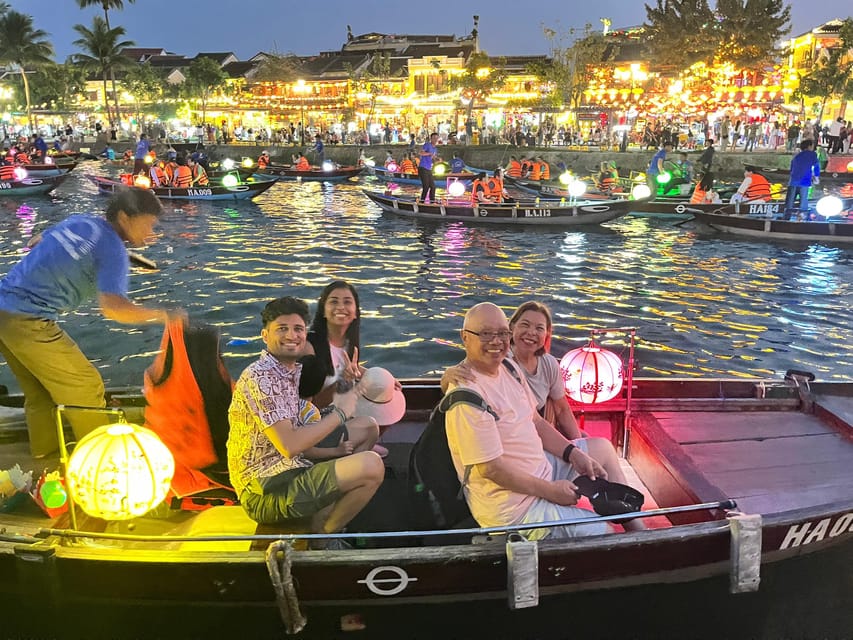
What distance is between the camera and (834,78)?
132 feet

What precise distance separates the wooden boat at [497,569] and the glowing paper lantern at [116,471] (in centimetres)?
18

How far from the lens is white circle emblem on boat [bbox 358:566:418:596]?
357cm

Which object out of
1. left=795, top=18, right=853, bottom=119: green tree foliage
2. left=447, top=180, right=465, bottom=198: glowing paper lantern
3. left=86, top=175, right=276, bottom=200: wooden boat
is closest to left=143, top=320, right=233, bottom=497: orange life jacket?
left=447, top=180, right=465, bottom=198: glowing paper lantern

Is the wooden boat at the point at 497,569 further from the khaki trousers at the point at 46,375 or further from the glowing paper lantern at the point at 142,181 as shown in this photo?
the glowing paper lantern at the point at 142,181

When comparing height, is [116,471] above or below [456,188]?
below

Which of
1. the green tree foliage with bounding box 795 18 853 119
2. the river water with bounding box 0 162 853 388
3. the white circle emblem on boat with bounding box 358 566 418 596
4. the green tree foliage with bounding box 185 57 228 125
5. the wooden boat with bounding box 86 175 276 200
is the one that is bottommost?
the river water with bounding box 0 162 853 388

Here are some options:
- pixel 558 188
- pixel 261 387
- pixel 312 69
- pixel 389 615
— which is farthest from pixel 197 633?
pixel 312 69

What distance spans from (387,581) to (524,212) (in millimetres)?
17431

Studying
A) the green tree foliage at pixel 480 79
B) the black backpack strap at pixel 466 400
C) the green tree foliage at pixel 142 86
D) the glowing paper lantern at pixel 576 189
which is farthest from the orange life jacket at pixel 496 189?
the green tree foliage at pixel 142 86

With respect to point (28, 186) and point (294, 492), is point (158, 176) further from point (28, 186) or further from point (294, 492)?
point (294, 492)

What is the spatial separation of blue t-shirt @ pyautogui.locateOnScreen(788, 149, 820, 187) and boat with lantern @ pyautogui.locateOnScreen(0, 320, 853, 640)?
46.5ft

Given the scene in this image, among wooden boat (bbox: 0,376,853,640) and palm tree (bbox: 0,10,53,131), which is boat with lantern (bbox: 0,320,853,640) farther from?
palm tree (bbox: 0,10,53,131)

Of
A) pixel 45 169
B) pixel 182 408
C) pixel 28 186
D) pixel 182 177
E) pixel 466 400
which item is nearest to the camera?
pixel 466 400

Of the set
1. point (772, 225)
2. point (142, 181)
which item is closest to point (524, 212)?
point (772, 225)
